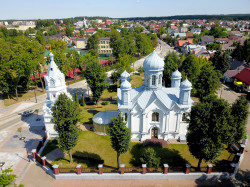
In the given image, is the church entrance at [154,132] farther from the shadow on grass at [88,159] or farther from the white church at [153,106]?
the shadow on grass at [88,159]

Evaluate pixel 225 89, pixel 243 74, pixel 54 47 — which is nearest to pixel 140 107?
pixel 225 89

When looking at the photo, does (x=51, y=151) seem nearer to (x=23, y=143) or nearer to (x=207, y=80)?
(x=23, y=143)

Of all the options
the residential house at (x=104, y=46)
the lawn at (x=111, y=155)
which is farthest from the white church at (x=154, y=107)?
the residential house at (x=104, y=46)

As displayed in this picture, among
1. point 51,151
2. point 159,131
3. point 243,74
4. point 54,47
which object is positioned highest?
point 54,47

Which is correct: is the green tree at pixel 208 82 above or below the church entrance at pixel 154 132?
above

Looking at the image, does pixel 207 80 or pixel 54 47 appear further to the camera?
pixel 54 47

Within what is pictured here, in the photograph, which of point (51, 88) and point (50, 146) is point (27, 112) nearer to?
point (51, 88)

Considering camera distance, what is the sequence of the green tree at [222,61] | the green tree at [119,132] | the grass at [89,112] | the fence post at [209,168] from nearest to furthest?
the green tree at [119,132], the fence post at [209,168], the grass at [89,112], the green tree at [222,61]

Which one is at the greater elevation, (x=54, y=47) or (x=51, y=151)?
(x=54, y=47)
